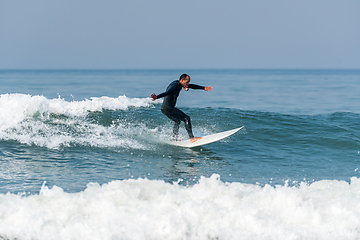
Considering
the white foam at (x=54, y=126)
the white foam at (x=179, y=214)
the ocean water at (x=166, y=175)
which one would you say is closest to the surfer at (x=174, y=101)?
the ocean water at (x=166, y=175)

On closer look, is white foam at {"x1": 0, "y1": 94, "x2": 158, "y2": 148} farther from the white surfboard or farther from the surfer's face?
the surfer's face

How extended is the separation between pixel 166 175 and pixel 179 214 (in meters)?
2.42

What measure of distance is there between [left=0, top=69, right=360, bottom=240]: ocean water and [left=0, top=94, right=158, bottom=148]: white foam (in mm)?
32

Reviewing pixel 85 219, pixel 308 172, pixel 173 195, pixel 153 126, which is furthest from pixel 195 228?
pixel 153 126

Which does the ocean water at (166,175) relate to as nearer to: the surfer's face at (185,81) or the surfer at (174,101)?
the surfer at (174,101)

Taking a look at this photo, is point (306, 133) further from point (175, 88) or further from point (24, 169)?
point (24, 169)

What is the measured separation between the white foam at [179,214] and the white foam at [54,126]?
431 cm

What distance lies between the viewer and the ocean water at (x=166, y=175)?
424cm

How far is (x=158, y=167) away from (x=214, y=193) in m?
2.72

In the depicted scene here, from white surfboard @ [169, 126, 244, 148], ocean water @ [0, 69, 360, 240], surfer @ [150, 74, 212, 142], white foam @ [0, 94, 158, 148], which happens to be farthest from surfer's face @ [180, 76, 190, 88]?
white foam @ [0, 94, 158, 148]

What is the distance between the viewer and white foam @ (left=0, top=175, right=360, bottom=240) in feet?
13.6

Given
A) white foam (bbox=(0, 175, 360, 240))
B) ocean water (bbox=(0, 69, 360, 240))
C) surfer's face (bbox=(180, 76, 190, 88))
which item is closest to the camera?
white foam (bbox=(0, 175, 360, 240))

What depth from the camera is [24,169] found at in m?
6.86

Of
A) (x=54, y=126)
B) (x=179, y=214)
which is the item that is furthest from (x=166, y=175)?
(x=54, y=126)
